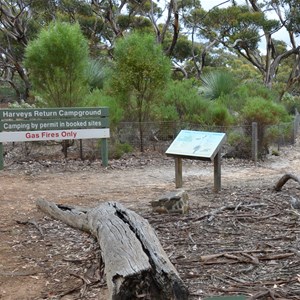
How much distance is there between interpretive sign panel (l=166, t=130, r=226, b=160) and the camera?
7875 millimetres

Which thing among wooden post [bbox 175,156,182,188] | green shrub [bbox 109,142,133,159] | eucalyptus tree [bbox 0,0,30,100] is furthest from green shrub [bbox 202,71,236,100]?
wooden post [bbox 175,156,182,188]

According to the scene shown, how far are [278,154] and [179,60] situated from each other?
911 inches

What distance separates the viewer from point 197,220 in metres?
6.21

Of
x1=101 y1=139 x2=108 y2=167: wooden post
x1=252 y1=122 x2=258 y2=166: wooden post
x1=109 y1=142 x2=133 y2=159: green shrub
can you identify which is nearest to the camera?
x1=101 y1=139 x2=108 y2=167: wooden post

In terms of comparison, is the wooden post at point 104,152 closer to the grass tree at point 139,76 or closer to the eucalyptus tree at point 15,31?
the grass tree at point 139,76

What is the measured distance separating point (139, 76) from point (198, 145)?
5092 mm

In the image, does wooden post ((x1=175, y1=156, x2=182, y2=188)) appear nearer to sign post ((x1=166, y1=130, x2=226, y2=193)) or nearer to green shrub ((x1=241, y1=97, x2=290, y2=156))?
sign post ((x1=166, y1=130, x2=226, y2=193))

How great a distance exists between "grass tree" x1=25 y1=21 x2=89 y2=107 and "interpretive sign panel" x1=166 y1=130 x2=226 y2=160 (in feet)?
14.8

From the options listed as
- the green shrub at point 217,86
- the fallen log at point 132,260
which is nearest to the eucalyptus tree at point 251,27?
the green shrub at point 217,86

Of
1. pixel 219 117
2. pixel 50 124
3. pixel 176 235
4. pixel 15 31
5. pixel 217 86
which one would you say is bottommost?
pixel 176 235

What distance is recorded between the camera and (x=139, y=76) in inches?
505

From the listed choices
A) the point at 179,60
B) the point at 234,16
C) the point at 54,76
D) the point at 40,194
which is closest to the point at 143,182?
the point at 40,194

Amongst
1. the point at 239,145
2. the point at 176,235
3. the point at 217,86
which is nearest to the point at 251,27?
the point at 217,86

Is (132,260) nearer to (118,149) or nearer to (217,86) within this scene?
(118,149)
